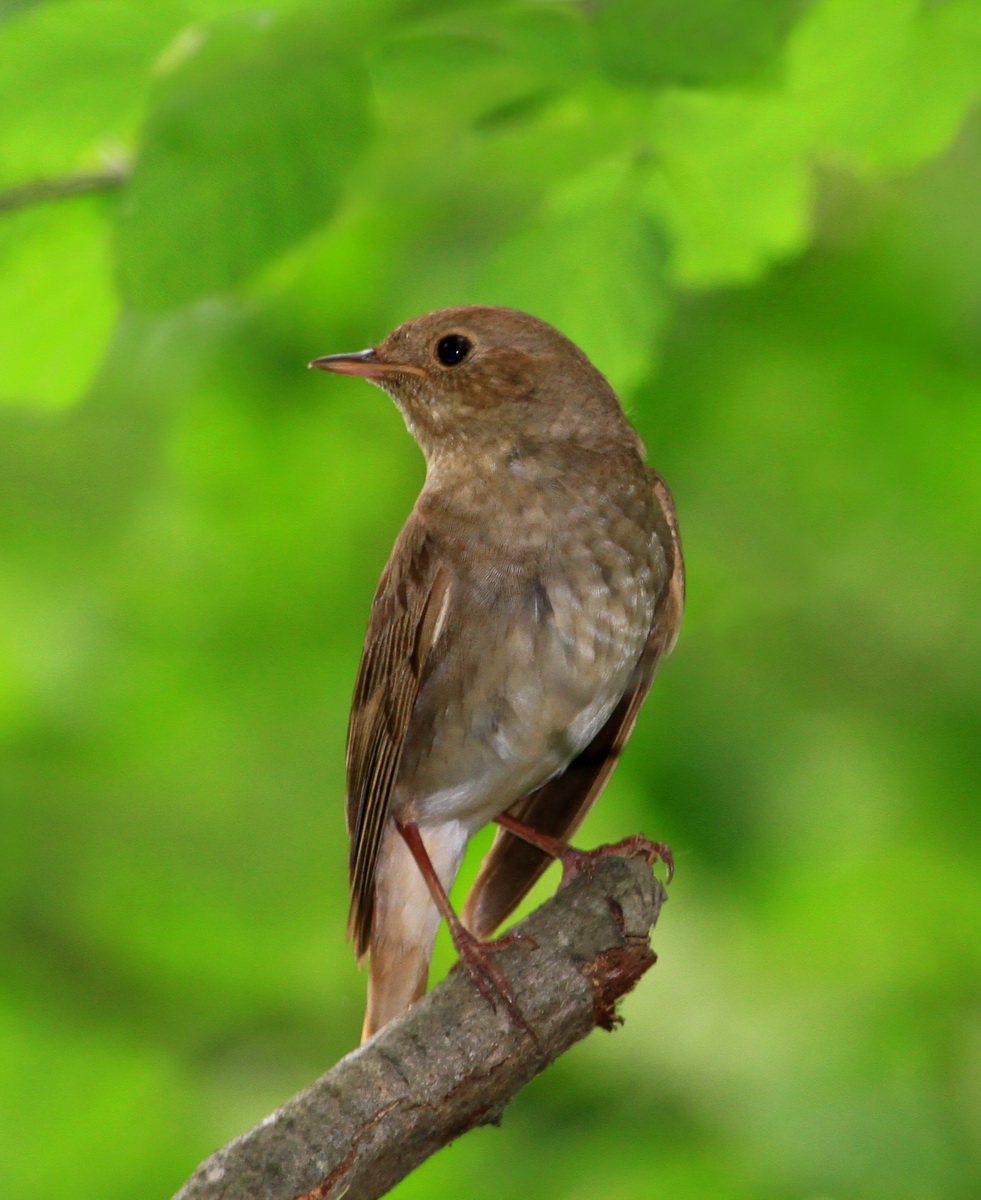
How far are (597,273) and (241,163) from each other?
85cm

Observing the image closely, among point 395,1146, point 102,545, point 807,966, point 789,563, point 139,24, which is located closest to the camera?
point 395,1146

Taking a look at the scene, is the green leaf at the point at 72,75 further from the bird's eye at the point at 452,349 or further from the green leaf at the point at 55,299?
the bird's eye at the point at 452,349

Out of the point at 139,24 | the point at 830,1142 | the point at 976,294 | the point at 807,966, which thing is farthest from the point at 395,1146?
the point at 976,294

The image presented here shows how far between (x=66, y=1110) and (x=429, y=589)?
4.18m

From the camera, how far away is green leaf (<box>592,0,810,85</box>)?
105 inches

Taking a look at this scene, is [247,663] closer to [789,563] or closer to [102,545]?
[102,545]

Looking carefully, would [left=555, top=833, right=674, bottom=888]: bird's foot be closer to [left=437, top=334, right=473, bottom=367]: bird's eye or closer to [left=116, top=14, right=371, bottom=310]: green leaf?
[left=437, top=334, right=473, bottom=367]: bird's eye

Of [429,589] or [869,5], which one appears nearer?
[869,5]

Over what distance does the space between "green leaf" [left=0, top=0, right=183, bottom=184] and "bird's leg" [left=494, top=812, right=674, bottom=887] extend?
1.96m

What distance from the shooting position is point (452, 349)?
12.5 ft

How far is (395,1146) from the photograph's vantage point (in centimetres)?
249

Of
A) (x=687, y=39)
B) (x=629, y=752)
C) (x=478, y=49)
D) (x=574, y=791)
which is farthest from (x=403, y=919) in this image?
(x=629, y=752)

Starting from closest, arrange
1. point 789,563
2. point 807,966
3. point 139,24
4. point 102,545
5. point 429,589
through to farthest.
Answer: point 139,24, point 429,589, point 807,966, point 789,563, point 102,545

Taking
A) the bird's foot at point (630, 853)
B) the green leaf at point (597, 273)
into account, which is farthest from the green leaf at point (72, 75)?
the bird's foot at point (630, 853)
